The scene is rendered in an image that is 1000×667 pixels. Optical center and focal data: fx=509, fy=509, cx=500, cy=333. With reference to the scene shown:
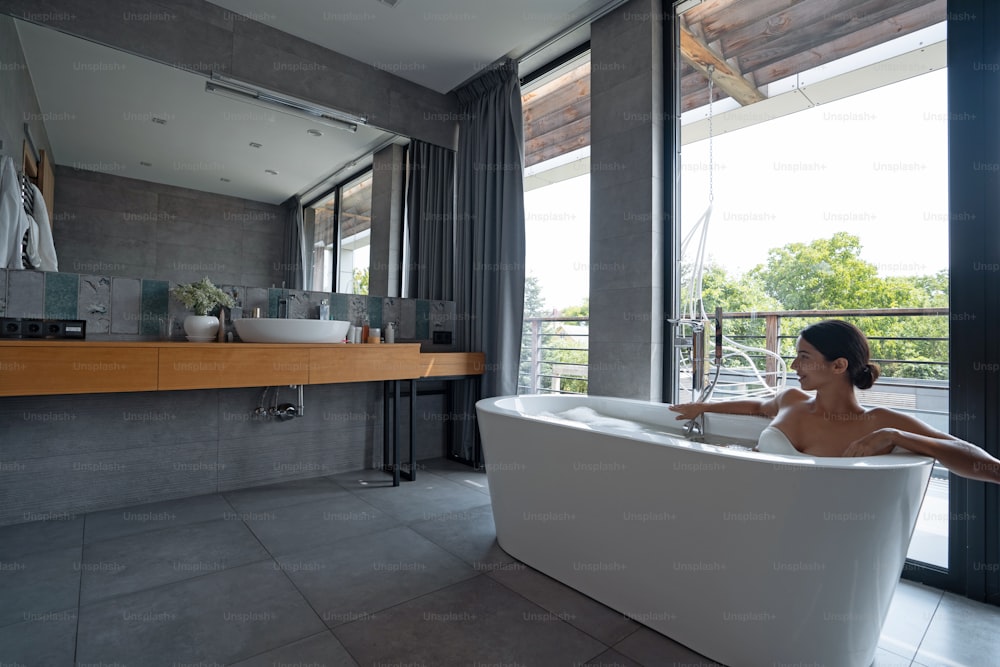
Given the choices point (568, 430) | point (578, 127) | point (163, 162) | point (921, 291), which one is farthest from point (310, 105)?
point (921, 291)

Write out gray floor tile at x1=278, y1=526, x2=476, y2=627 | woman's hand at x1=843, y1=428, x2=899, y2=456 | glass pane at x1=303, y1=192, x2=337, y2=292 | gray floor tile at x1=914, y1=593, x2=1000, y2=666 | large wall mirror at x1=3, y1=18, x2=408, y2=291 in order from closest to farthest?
woman's hand at x1=843, y1=428, x2=899, y2=456 < gray floor tile at x1=914, y1=593, x2=1000, y2=666 < gray floor tile at x1=278, y1=526, x2=476, y2=627 < large wall mirror at x1=3, y1=18, x2=408, y2=291 < glass pane at x1=303, y1=192, x2=337, y2=292

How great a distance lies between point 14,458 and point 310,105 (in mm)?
2410

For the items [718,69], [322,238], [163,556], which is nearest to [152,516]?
[163,556]

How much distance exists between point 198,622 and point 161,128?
2462mm

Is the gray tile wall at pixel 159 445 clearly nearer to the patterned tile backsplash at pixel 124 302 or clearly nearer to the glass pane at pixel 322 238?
the patterned tile backsplash at pixel 124 302

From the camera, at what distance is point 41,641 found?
1.44m

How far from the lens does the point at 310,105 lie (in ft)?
10.5

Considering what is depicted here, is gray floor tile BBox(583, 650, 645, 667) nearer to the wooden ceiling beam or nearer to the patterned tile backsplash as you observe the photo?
the patterned tile backsplash

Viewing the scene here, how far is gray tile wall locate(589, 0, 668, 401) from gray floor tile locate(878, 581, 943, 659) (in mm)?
1213

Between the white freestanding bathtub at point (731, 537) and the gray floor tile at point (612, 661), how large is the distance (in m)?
0.19

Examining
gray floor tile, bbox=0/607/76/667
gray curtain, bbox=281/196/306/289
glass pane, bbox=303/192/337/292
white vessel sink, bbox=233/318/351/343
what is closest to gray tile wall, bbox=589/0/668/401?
white vessel sink, bbox=233/318/351/343

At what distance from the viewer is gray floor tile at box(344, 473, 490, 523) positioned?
257 centimetres

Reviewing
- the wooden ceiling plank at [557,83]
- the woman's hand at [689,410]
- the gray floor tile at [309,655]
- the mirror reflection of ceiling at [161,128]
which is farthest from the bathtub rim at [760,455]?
the wooden ceiling plank at [557,83]

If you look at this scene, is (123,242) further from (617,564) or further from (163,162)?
(617,564)
